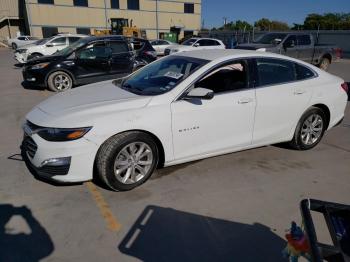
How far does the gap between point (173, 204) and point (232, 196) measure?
70 cm

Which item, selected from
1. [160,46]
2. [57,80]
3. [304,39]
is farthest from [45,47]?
[304,39]

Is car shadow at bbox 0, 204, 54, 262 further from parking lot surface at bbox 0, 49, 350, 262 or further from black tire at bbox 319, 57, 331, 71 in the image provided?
black tire at bbox 319, 57, 331, 71

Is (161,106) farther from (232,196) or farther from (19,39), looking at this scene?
(19,39)

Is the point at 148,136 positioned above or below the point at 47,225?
above

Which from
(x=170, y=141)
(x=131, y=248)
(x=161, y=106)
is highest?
(x=161, y=106)

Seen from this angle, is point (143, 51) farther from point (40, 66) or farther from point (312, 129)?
point (312, 129)

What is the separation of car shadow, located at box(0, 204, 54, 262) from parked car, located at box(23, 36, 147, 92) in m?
6.95

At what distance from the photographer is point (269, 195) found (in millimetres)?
3693

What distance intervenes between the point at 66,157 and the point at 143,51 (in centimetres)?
829

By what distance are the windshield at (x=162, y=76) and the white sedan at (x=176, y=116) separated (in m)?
0.02

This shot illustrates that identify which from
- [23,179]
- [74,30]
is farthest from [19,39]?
[23,179]

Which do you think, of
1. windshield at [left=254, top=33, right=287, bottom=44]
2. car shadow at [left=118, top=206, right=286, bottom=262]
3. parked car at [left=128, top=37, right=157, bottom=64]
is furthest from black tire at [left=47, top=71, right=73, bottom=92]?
windshield at [left=254, top=33, right=287, bottom=44]

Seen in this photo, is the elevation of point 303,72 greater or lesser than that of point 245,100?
greater

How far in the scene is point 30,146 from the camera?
3.60 meters
